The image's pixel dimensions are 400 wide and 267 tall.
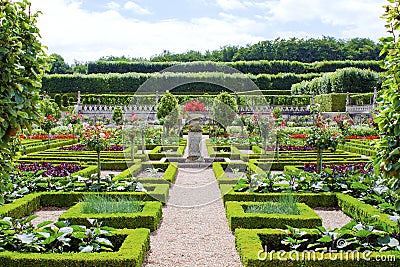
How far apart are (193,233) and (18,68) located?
3.05 m

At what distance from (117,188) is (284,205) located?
2.75 meters

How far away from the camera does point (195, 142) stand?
11562mm

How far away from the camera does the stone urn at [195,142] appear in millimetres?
11273

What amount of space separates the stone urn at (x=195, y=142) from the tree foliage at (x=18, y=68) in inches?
314

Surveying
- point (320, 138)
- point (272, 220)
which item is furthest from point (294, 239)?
point (320, 138)

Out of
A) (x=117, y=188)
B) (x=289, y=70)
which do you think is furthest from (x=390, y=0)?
(x=289, y=70)

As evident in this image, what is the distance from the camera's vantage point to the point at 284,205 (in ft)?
18.1

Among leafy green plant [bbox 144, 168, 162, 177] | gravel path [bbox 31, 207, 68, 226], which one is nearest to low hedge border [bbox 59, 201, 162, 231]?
gravel path [bbox 31, 207, 68, 226]

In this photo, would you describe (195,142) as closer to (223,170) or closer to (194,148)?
(194,148)

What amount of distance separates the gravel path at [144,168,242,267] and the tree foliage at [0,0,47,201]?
1.95 m

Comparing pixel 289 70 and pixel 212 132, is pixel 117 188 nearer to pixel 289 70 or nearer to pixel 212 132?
pixel 212 132

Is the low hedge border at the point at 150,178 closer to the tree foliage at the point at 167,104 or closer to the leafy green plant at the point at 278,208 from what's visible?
the leafy green plant at the point at 278,208

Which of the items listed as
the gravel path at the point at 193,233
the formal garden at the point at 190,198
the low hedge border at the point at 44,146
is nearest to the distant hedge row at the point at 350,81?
the formal garden at the point at 190,198

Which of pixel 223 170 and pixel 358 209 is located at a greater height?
pixel 358 209
